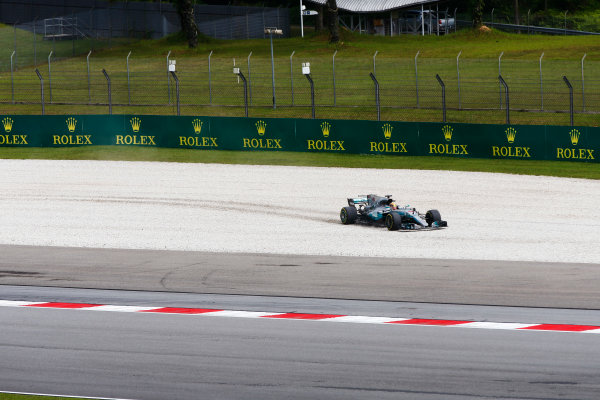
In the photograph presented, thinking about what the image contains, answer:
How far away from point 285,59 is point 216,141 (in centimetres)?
2224

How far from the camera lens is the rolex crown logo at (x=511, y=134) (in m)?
30.1

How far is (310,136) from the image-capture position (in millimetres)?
33344

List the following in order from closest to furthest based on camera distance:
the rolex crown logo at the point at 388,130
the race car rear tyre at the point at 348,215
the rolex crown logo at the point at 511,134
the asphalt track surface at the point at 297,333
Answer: the asphalt track surface at the point at 297,333
the race car rear tyre at the point at 348,215
the rolex crown logo at the point at 511,134
the rolex crown logo at the point at 388,130

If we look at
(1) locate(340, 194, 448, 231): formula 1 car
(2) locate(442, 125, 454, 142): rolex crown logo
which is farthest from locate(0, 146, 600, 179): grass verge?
(1) locate(340, 194, 448, 231): formula 1 car

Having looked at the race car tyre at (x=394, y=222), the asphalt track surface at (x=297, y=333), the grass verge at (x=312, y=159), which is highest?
the grass verge at (x=312, y=159)

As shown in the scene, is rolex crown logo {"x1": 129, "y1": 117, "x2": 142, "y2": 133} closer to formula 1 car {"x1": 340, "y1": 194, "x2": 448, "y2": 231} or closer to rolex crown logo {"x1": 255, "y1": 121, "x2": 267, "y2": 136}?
rolex crown logo {"x1": 255, "y1": 121, "x2": 267, "y2": 136}

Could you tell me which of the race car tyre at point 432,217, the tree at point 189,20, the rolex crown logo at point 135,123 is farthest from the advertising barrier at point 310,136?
the tree at point 189,20

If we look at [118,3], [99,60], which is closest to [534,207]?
[99,60]

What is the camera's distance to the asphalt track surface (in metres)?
9.57

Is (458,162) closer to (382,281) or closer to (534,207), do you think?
(534,207)

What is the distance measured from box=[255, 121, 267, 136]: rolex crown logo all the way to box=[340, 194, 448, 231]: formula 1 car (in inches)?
528

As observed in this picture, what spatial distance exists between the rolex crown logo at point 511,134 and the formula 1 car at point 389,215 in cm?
1101

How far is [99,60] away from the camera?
193ft

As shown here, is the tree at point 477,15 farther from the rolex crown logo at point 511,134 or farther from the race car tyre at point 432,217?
the race car tyre at point 432,217
